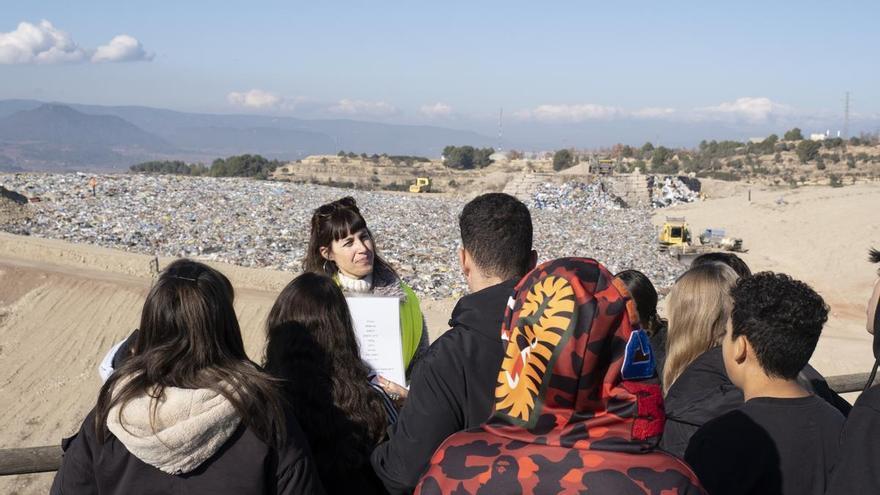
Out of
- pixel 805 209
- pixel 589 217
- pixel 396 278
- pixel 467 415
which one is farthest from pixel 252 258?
pixel 805 209

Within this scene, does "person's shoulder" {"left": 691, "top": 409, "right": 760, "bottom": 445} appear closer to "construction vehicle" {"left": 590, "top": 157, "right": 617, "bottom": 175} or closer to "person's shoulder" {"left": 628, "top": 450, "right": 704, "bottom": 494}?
"person's shoulder" {"left": 628, "top": 450, "right": 704, "bottom": 494}

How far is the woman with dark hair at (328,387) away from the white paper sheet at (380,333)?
47 centimetres

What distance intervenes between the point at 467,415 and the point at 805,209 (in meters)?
33.8

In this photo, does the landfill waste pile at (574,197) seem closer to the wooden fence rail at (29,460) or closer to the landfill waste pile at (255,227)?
the landfill waste pile at (255,227)

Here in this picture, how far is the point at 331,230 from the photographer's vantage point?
12.5 feet

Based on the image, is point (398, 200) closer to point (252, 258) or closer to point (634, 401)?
point (252, 258)

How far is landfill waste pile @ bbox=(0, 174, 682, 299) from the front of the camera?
1764cm

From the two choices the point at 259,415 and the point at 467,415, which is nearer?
the point at 259,415

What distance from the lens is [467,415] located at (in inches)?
90.6

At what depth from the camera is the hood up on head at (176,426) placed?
2041 millimetres

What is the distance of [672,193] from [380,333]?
42100 millimetres

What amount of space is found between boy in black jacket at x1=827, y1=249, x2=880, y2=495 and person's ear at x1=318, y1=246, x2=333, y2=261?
246cm

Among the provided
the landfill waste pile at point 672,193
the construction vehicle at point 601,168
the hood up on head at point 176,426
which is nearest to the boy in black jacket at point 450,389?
the hood up on head at point 176,426

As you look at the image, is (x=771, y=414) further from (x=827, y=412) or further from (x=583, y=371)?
(x=583, y=371)
